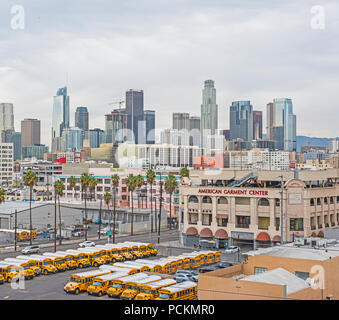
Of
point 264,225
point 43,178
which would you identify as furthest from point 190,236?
point 43,178

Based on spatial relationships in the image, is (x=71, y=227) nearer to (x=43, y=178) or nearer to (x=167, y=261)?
(x=167, y=261)

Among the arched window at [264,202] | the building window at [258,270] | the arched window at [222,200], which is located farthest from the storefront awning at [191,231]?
the building window at [258,270]

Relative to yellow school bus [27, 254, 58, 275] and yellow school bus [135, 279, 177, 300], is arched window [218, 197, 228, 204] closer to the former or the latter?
yellow school bus [27, 254, 58, 275]

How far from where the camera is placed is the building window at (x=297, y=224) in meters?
62.8

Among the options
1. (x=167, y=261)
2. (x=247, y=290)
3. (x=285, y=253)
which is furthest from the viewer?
(x=167, y=261)

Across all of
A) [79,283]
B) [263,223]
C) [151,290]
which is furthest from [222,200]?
[151,290]

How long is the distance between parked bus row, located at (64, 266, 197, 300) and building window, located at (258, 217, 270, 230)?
24402 mm

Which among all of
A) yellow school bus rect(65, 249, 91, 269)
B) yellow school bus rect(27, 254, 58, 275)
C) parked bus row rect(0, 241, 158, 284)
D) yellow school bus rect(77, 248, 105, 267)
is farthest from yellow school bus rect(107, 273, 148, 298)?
yellow school bus rect(77, 248, 105, 267)

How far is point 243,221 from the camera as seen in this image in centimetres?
6631

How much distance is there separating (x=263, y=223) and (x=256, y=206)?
2.30m

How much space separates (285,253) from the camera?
110 ft

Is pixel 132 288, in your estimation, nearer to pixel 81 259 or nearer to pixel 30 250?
pixel 81 259

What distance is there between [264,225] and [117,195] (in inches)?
2324

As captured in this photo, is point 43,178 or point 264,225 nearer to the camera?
point 264,225
